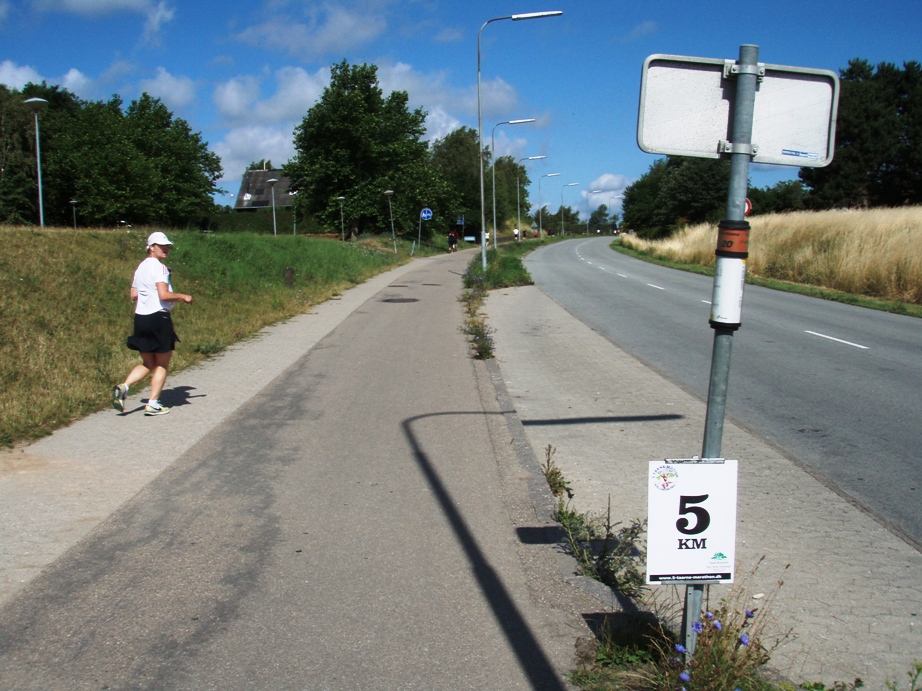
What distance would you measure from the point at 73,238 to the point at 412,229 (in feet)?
153

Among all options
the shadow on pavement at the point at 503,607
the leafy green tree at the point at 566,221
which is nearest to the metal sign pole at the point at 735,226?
the shadow on pavement at the point at 503,607

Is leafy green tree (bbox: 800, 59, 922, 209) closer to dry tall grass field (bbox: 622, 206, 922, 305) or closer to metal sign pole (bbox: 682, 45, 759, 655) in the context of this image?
dry tall grass field (bbox: 622, 206, 922, 305)

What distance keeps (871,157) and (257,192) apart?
6649 cm

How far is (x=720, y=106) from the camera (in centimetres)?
289

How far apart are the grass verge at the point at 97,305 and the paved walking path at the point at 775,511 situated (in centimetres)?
461

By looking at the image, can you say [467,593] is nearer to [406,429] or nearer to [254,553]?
[254,553]

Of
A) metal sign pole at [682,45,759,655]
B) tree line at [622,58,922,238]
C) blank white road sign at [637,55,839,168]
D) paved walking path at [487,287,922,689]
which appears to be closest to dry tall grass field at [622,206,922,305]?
paved walking path at [487,287,922,689]

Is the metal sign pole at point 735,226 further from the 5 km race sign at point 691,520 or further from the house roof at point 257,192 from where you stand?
the house roof at point 257,192

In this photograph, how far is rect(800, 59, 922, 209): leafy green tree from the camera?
56188 millimetres


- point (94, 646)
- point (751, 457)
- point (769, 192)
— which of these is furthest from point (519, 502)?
point (769, 192)

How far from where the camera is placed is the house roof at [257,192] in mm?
92250

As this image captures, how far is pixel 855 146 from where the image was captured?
186 ft

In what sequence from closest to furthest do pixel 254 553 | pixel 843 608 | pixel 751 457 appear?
pixel 843 608
pixel 254 553
pixel 751 457

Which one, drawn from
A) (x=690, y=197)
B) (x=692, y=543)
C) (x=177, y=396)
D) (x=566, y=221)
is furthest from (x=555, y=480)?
(x=566, y=221)
